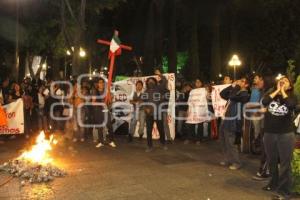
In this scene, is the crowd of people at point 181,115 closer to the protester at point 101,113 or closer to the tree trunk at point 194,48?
the protester at point 101,113

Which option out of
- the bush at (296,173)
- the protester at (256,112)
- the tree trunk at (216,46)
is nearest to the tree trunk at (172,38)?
the tree trunk at (216,46)

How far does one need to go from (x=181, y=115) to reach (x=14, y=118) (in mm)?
4772

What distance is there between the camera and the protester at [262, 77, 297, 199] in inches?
275

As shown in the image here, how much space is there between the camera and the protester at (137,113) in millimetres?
12680

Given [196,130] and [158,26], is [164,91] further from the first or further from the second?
[158,26]

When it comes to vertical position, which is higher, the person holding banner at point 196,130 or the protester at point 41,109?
the protester at point 41,109

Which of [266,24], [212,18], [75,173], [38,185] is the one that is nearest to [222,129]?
[75,173]

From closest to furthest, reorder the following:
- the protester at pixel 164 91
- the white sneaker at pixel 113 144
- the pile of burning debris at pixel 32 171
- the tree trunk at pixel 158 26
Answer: the pile of burning debris at pixel 32 171 < the protester at pixel 164 91 < the white sneaker at pixel 113 144 < the tree trunk at pixel 158 26

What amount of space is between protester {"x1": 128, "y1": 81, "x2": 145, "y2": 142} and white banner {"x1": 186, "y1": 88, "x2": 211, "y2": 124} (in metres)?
1.29

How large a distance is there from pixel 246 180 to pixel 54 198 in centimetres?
347

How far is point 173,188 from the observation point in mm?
7652

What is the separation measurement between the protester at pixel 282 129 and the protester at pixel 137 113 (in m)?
5.76

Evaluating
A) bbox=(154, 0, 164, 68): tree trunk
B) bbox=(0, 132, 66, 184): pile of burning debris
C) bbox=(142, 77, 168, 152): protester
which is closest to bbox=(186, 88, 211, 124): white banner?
bbox=(142, 77, 168, 152): protester

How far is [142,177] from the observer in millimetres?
8461
